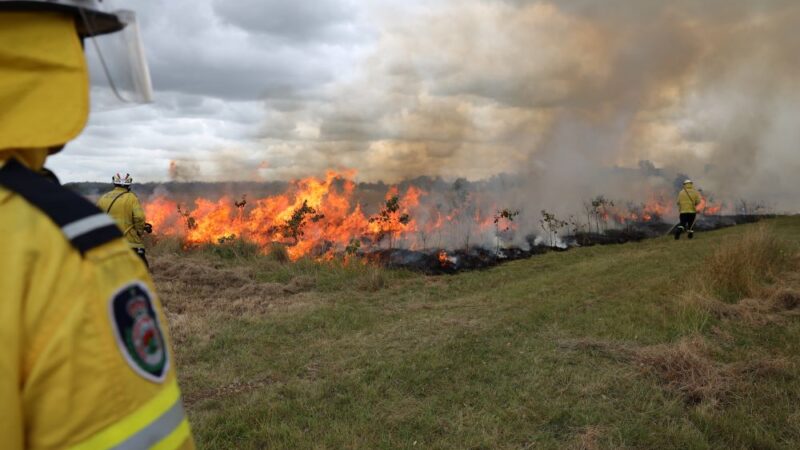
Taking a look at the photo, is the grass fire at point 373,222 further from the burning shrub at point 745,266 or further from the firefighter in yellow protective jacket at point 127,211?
the burning shrub at point 745,266

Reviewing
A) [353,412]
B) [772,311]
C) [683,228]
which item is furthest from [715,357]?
[683,228]

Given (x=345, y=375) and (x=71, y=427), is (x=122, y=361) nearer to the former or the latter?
(x=71, y=427)

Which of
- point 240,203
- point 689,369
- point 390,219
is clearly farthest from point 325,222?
point 689,369

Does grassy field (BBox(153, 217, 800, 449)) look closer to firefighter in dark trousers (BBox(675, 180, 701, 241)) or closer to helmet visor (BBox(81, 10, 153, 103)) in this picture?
helmet visor (BBox(81, 10, 153, 103))

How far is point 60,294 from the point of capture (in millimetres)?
938

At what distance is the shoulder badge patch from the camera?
3.25 ft

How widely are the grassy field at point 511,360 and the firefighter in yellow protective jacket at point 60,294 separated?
11.0 feet

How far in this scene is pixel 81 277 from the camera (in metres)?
0.95

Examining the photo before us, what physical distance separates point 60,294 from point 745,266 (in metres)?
8.64

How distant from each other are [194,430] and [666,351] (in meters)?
4.41

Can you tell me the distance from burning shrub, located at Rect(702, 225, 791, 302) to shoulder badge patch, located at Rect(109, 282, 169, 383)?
787 centimetres

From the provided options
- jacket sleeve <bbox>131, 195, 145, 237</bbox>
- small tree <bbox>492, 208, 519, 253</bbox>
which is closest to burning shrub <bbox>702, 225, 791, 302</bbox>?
jacket sleeve <bbox>131, 195, 145, 237</bbox>

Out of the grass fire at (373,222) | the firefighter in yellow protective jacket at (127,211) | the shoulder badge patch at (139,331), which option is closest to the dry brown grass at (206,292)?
the firefighter in yellow protective jacket at (127,211)

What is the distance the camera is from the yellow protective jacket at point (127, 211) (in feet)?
28.9
